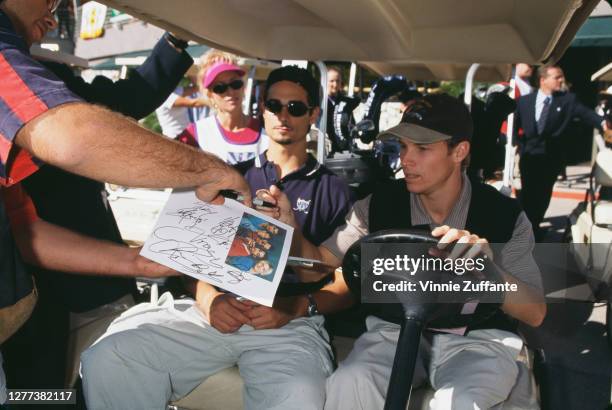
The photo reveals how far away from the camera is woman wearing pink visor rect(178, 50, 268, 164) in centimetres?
389

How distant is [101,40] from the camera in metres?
23.0

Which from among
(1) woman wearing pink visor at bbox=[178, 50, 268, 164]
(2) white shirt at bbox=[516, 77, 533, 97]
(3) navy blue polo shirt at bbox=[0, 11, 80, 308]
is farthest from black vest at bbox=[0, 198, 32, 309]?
(2) white shirt at bbox=[516, 77, 533, 97]

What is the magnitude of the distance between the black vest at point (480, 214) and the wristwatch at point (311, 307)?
0.37 meters

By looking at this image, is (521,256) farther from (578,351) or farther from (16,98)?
(578,351)

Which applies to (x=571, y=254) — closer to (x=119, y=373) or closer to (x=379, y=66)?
(x=379, y=66)

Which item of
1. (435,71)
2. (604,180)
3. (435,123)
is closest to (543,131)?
(435,71)

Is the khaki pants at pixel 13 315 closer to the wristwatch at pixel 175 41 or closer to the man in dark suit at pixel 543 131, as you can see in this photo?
the wristwatch at pixel 175 41

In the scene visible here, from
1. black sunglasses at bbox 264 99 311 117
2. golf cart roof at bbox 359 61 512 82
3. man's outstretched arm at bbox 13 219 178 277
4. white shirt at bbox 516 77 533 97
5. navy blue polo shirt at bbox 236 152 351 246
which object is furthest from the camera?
white shirt at bbox 516 77 533 97

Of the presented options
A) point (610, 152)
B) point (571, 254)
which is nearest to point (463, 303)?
point (610, 152)

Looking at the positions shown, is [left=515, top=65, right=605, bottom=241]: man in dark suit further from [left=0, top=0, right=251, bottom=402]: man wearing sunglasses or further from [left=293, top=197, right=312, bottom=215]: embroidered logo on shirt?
[left=0, top=0, right=251, bottom=402]: man wearing sunglasses

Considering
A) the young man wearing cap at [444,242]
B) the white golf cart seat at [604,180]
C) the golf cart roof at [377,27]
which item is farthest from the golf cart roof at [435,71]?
the young man wearing cap at [444,242]

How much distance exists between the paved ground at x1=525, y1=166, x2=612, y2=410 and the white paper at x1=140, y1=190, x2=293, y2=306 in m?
1.12

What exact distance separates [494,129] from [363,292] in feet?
6.72

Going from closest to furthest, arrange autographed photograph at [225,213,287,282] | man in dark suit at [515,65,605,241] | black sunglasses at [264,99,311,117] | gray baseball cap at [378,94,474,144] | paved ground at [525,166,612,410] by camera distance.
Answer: autographed photograph at [225,213,287,282] < gray baseball cap at [378,94,474,144] < black sunglasses at [264,99,311,117] < paved ground at [525,166,612,410] < man in dark suit at [515,65,605,241]
